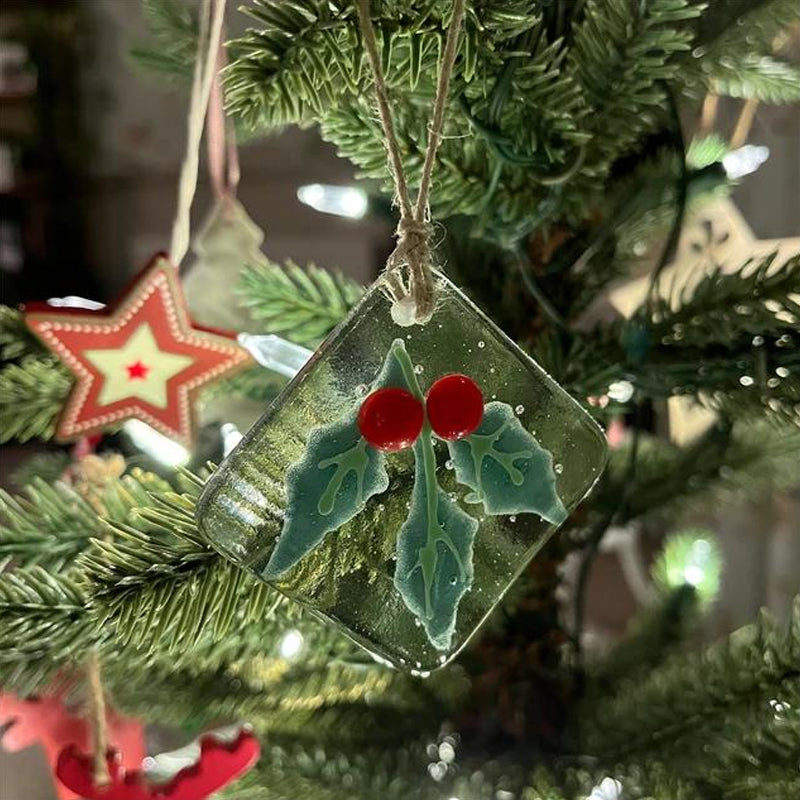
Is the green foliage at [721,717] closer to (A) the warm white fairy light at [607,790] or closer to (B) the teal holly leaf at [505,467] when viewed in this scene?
(A) the warm white fairy light at [607,790]

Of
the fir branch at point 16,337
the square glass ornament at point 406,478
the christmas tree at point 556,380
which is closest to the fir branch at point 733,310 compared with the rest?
the christmas tree at point 556,380

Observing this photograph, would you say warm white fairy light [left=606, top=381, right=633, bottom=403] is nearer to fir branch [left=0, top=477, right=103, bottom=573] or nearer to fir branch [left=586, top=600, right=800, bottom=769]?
fir branch [left=586, top=600, right=800, bottom=769]

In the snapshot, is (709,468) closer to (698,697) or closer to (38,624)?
(698,697)

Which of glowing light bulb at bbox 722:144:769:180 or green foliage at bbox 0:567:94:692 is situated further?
glowing light bulb at bbox 722:144:769:180

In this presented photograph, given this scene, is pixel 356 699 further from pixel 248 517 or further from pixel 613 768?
pixel 248 517

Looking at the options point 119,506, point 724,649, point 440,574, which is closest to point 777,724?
point 724,649

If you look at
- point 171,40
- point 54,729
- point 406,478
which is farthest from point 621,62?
point 54,729

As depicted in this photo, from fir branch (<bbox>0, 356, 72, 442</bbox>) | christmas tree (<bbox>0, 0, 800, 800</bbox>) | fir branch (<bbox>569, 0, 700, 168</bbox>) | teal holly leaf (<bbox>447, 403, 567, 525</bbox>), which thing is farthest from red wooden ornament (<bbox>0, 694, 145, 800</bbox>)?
fir branch (<bbox>569, 0, 700, 168</bbox>)
